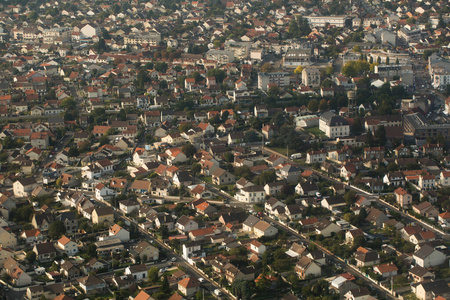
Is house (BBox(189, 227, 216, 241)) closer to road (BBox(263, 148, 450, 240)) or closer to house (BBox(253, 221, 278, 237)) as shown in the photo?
house (BBox(253, 221, 278, 237))

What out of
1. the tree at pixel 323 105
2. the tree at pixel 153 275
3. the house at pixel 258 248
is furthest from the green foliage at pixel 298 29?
the tree at pixel 153 275

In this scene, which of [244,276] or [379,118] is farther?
[379,118]

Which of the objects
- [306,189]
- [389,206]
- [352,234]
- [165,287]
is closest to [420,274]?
[352,234]

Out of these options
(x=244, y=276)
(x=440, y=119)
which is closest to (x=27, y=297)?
(x=244, y=276)

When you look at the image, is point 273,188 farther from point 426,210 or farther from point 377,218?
point 426,210

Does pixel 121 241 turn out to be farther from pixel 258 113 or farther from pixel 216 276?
pixel 258 113

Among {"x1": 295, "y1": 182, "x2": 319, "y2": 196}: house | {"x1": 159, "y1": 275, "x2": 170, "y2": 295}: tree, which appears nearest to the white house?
{"x1": 295, "y1": 182, "x2": 319, "y2": 196}: house
